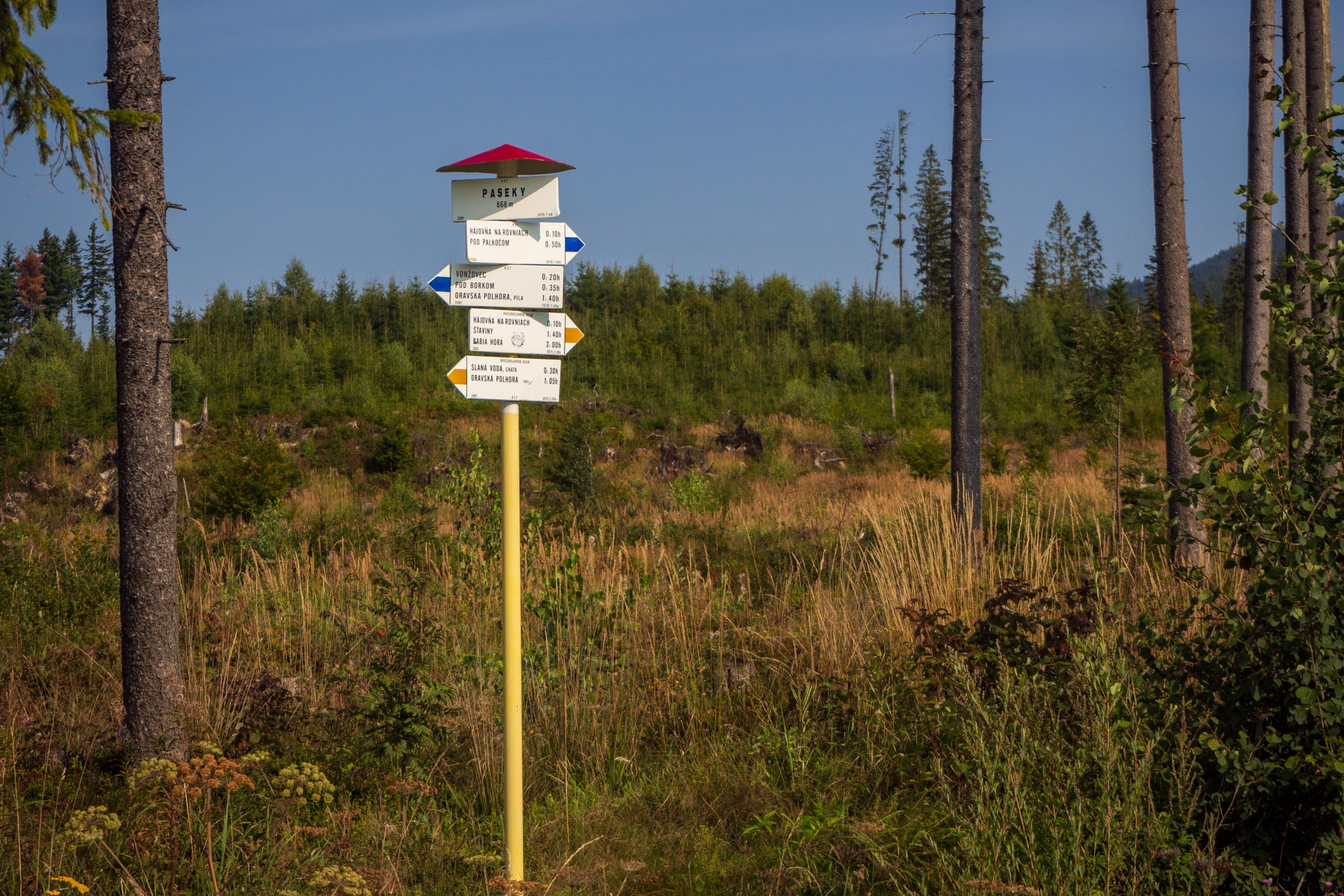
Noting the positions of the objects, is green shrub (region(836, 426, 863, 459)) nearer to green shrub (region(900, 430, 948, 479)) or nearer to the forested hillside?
the forested hillside

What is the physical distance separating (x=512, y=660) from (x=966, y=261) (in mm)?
6461

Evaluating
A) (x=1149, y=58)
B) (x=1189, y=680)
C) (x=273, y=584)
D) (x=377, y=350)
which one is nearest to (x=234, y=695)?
(x=273, y=584)

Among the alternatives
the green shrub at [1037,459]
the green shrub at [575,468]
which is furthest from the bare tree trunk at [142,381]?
the green shrub at [1037,459]

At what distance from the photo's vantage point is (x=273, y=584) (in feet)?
20.9

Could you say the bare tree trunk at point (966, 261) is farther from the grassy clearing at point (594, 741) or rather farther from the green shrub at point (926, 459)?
the green shrub at point (926, 459)

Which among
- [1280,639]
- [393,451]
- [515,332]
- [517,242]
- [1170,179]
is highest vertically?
[1170,179]

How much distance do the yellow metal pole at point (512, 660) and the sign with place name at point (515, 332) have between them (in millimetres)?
182

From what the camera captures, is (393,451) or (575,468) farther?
(393,451)

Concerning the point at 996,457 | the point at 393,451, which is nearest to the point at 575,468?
the point at 393,451

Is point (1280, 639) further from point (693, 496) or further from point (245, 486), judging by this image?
point (245, 486)

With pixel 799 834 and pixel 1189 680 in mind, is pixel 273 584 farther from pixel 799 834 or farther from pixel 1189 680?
pixel 1189 680

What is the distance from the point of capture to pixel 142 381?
3953 mm

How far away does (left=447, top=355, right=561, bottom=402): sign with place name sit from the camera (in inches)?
111

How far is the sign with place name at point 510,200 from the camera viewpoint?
113 inches
